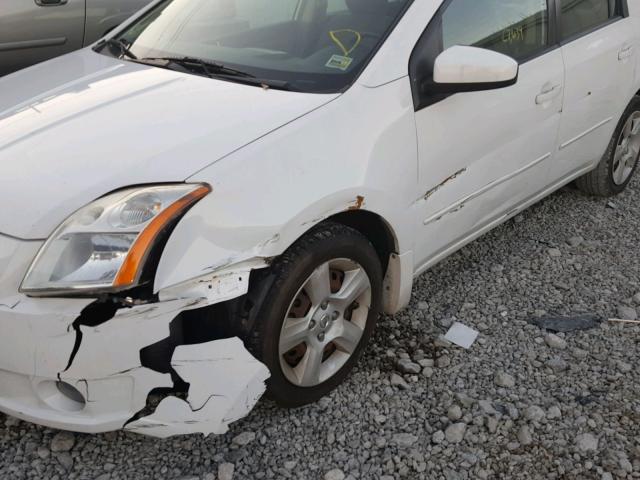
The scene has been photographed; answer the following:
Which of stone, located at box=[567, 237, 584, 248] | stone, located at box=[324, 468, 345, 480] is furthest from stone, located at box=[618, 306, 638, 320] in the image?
stone, located at box=[324, 468, 345, 480]

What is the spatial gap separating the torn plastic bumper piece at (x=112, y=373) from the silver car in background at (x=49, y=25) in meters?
3.28

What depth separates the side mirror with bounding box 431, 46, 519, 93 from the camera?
102 inches

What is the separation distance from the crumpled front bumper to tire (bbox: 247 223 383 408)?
96mm

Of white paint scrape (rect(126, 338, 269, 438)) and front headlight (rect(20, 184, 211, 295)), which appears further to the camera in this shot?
white paint scrape (rect(126, 338, 269, 438))

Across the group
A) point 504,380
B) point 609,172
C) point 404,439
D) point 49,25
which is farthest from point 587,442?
point 49,25

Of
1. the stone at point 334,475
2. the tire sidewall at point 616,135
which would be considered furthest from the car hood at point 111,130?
the tire sidewall at point 616,135

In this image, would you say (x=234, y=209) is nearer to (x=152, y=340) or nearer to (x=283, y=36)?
(x=152, y=340)

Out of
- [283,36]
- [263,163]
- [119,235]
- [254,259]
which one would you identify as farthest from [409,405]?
[283,36]

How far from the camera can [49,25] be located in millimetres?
4875

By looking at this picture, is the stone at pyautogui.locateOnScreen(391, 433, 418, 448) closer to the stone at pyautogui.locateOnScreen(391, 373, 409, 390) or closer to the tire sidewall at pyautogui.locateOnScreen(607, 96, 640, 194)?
the stone at pyautogui.locateOnScreen(391, 373, 409, 390)

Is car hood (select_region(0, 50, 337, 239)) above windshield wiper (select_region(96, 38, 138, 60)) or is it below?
below

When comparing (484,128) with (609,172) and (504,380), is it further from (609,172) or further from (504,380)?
(609,172)

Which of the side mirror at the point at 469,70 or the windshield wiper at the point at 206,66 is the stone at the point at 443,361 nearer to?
the side mirror at the point at 469,70

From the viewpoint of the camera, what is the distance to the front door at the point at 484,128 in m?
2.73
